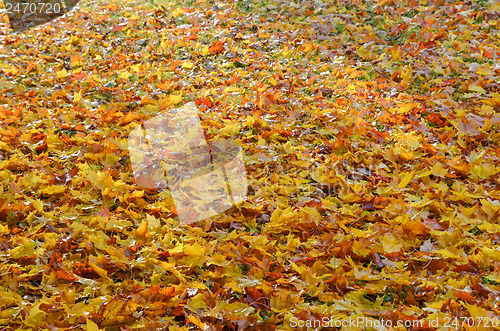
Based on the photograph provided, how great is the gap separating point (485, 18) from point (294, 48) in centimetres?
243

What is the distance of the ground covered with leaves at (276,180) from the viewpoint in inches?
74.4

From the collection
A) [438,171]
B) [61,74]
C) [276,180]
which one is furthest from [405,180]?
[61,74]

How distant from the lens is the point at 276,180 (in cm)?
275

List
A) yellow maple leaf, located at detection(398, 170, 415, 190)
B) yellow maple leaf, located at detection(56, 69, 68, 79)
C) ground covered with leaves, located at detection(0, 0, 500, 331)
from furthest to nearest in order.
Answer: yellow maple leaf, located at detection(56, 69, 68, 79), yellow maple leaf, located at detection(398, 170, 415, 190), ground covered with leaves, located at detection(0, 0, 500, 331)

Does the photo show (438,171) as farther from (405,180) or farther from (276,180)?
(276,180)

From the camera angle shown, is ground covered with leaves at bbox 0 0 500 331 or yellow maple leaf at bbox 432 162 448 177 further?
yellow maple leaf at bbox 432 162 448 177

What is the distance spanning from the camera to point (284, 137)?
322cm

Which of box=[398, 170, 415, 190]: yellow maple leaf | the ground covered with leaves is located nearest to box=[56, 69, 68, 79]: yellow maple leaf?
the ground covered with leaves

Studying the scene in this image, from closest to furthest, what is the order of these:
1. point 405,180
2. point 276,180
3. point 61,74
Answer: point 405,180, point 276,180, point 61,74

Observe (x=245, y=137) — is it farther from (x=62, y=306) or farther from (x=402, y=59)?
(x=402, y=59)

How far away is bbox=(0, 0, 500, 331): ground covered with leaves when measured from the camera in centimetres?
189

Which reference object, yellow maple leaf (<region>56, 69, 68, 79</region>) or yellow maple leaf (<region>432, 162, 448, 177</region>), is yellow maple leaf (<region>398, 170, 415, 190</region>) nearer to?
yellow maple leaf (<region>432, 162, 448, 177</region>)

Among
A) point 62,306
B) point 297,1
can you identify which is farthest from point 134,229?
point 297,1

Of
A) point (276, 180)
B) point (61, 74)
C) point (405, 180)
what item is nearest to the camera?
point (405, 180)
